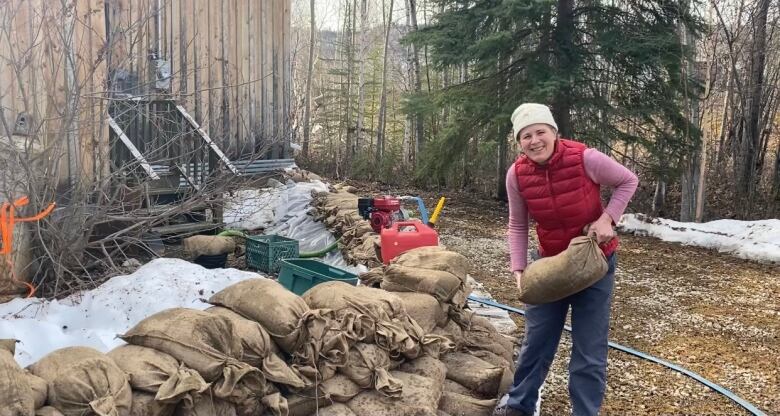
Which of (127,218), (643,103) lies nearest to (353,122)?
(643,103)

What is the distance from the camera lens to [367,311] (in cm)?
288

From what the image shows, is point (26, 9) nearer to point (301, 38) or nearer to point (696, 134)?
point (696, 134)

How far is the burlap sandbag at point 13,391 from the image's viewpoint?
69.7 inches

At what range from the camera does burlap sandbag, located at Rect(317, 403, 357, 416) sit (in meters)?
2.54

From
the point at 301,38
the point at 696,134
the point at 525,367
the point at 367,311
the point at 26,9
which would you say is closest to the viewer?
the point at 367,311

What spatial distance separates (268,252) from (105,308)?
2.06 meters

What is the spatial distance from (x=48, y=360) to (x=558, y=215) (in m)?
2.08

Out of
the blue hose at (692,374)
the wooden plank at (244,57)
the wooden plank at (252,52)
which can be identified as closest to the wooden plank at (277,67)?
the wooden plank at (252,52)

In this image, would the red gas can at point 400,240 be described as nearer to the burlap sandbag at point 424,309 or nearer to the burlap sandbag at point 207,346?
the burlap sandbag at point 424,309

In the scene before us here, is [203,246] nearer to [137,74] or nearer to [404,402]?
[137,74]

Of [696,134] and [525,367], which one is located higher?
[696,134]

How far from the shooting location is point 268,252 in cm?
577

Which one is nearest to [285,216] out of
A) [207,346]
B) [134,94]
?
[134,94]

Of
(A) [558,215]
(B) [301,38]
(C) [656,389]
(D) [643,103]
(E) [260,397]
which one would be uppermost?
(B) [301,38]
